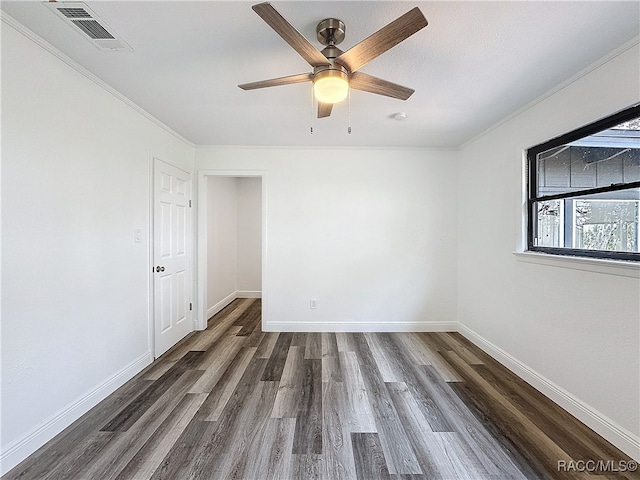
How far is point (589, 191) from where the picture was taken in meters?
2.03

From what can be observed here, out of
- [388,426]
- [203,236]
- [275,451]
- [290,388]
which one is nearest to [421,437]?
[388,426]

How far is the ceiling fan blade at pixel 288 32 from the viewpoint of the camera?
3.73ft

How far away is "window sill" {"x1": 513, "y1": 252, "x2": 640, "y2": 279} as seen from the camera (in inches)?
66.5

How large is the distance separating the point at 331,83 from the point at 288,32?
1.07 ft

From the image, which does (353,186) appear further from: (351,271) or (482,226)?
(482,226)

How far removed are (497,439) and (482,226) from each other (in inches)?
84.3

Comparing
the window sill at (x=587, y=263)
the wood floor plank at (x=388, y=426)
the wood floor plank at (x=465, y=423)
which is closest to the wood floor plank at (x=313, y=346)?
the wood floor plank at (x=388, y=426)

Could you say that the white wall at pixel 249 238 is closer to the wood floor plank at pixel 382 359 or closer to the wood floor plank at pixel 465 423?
the wood floor plank at pixel 382 359

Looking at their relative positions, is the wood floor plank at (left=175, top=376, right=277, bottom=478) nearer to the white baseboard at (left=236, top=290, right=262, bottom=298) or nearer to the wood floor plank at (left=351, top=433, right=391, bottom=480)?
the wood floor plank at (left=351, top=433, right=391, bottom=480)

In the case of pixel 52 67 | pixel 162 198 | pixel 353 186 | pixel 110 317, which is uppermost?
pixel 52 67

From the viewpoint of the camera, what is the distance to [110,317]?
7.62 feet

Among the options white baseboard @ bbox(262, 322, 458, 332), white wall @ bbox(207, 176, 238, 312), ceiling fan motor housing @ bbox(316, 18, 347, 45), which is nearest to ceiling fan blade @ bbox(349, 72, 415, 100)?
ceiling fan motor housing @ bbox(316, 18, 347, 45)

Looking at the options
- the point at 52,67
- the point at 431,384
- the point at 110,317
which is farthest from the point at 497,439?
the point at 52,67

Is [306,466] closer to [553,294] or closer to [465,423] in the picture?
[465,423]
